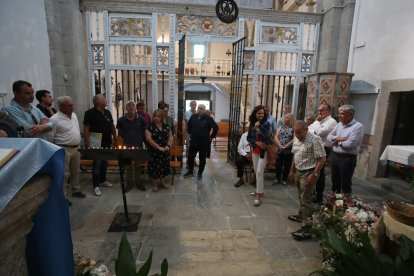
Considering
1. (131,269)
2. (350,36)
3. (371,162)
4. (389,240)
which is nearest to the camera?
(131,269)

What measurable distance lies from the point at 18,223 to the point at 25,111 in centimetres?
240

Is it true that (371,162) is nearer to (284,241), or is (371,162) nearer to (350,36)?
(350,36)

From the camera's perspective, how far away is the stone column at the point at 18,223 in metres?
0.92

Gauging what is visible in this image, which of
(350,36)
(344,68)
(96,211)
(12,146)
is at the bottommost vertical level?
(96,211)

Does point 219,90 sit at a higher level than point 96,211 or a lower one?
higher

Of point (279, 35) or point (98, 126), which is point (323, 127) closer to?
point (279, 35)

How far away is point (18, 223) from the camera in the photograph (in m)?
0.99

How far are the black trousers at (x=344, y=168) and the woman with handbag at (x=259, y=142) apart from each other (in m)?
1.03

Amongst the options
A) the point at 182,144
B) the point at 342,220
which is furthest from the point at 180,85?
the point at 342,220

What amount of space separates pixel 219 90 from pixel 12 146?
16.1 metres

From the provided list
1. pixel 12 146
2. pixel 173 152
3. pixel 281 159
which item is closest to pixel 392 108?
pixel 281 159

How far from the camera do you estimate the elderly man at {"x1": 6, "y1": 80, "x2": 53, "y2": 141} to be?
9.05ft

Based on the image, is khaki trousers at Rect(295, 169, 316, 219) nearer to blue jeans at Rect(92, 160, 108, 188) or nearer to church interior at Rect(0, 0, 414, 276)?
church interior at Rect(0, 0, 414, 276)

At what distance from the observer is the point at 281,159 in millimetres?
4738
